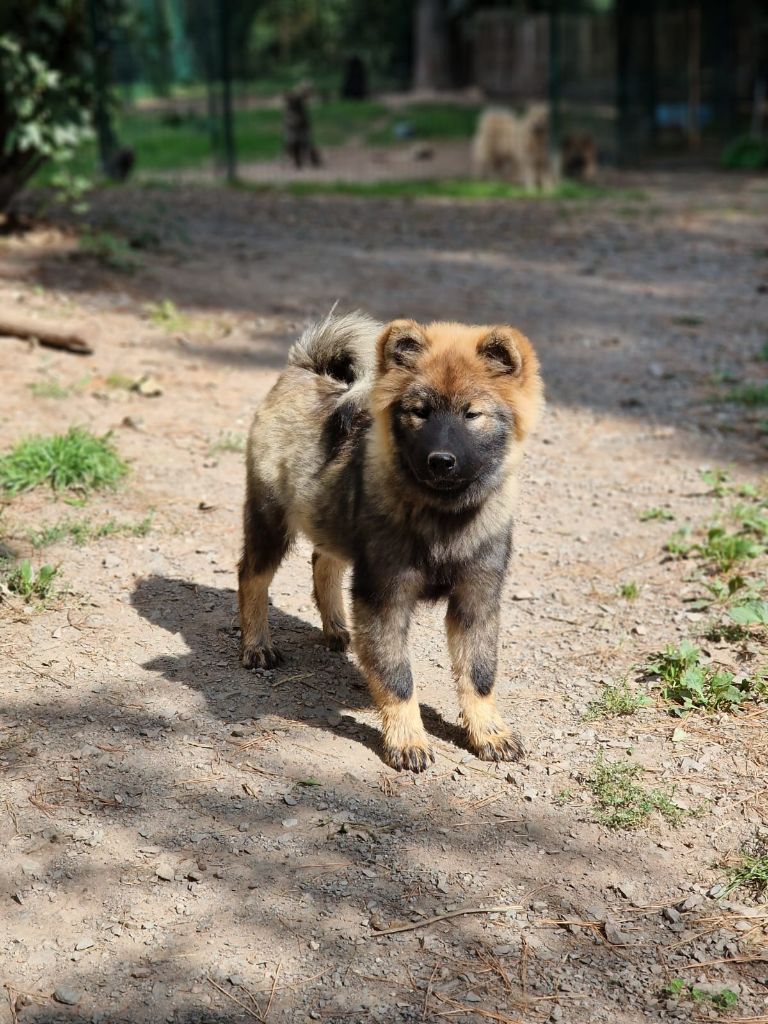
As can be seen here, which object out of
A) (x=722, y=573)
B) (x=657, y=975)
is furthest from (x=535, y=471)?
(x=657, y=975)

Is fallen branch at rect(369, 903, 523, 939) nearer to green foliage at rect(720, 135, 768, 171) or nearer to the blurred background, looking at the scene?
the blurred background

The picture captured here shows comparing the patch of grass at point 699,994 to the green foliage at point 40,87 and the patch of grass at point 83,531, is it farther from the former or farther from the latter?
the green foliage at point 40,87

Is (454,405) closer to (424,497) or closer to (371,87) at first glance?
(424,497)

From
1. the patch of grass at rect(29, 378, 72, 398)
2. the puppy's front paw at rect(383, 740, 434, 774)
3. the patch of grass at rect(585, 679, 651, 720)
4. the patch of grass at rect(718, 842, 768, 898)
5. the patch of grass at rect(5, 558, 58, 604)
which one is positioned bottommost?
the patch of grass at rect(718, 842, 768, 898)

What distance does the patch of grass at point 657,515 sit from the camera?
21.0ft

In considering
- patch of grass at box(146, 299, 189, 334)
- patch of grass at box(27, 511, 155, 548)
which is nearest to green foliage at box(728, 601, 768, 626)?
patch of grass at box(27, 511, 155, 548)

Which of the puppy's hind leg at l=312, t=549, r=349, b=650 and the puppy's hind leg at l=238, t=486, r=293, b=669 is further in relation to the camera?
the puppy's hind leg at l=312, t=549, r=349, b=650

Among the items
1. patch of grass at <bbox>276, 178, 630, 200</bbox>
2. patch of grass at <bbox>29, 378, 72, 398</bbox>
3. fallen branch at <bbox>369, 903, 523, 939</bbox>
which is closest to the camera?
fallen branch at <bbox>369, 903, 523, 939</bbox>

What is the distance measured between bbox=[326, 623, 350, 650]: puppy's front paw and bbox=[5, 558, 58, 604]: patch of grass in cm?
130

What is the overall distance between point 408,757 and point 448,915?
2.66ft

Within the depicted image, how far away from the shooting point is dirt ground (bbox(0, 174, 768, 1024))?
3.30m

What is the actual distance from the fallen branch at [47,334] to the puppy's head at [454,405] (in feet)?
15.0

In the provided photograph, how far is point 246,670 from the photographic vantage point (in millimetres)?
4965

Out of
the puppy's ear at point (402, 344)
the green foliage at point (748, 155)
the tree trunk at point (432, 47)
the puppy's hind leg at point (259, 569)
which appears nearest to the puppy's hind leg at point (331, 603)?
the puppy's hind leg at point (259, 569)
